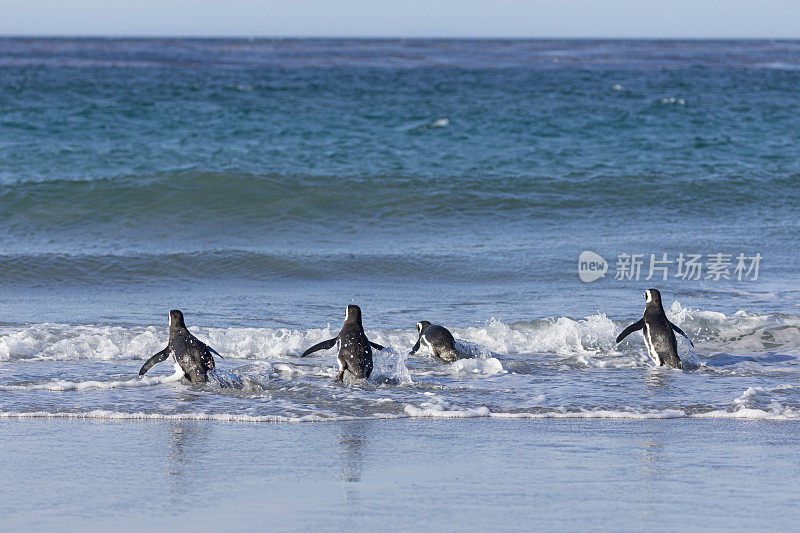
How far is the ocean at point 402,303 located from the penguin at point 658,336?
0.16 metres

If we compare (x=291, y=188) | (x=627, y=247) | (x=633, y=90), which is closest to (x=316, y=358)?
(x=627, y=247)

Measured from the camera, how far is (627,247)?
45.3ft

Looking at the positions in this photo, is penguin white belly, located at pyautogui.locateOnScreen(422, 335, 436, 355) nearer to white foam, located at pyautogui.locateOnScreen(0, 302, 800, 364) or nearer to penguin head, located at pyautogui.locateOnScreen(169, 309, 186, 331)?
white foam, located at pyautogui.locateOnScreen(0, 302, 800, 364)

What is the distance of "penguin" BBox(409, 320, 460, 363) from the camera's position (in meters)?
8.41

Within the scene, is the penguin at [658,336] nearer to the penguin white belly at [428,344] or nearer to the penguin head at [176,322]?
the penguin white belly at [428,344]

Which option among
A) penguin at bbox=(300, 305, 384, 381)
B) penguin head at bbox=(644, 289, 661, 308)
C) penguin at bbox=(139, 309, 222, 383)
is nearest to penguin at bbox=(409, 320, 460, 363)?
penguin at bbox=(300, 305, 384, 381)

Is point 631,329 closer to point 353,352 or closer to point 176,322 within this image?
point 353,352

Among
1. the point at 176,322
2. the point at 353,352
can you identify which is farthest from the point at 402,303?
the point at 176,322

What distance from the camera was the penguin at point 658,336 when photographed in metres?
8.39

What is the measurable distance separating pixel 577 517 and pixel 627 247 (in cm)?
961

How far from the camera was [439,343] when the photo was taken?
8461 mm

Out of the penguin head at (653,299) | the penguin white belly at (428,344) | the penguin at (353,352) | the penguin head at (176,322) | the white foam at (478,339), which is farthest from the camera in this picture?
the penguin head at (653,299)

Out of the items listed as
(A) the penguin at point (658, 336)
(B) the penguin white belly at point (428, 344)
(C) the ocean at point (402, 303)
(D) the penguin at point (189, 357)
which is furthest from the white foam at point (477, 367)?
(D) the penguin at point (189, 357)

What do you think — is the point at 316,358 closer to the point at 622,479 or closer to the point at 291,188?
the point at 622,479
